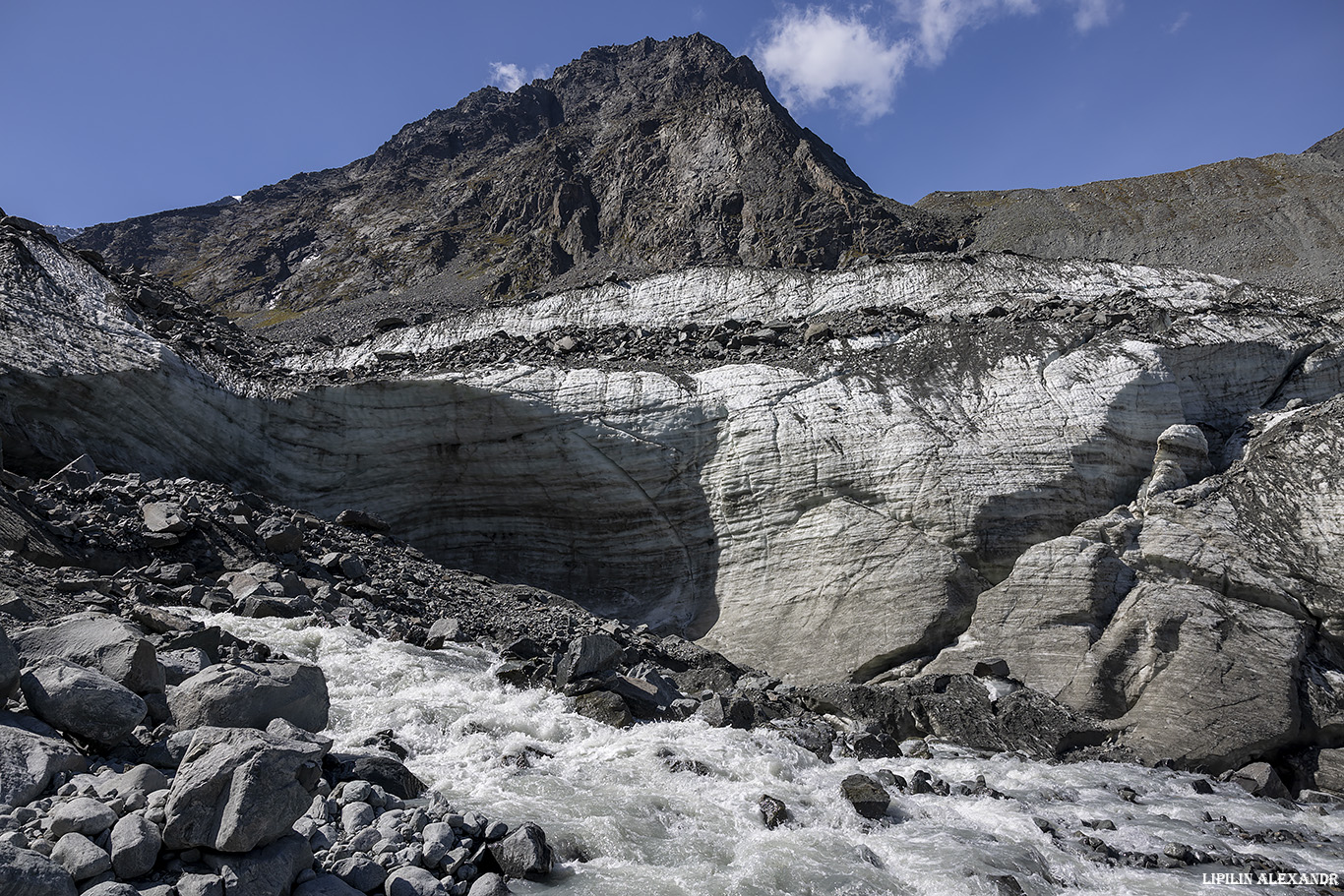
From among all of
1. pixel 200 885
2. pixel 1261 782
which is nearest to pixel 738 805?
pixel 200 885

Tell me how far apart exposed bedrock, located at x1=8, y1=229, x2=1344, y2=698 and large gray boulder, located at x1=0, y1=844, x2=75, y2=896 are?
12.3 m

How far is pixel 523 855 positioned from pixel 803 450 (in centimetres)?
1244

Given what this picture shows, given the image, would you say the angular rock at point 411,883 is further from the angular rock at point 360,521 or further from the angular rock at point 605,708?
the angular rock at point 360,521

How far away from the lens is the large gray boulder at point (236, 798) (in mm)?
4465

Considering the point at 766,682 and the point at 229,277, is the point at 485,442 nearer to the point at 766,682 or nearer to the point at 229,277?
the point at 766,682

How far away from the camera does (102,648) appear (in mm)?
6434

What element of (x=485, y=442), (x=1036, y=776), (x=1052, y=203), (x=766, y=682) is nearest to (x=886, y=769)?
(x=1036, y=776)

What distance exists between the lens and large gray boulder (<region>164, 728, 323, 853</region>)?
4465 millimetres

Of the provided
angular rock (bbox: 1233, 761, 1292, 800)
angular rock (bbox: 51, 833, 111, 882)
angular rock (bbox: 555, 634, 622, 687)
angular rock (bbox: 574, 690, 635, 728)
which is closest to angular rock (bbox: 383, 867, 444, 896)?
angular rock (bbox: 51, 833, 111, 882)

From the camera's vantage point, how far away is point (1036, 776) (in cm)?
1040

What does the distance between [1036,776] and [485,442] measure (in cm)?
1368

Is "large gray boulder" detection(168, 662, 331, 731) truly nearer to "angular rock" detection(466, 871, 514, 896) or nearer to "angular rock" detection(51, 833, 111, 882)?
"angular rock" detection(51, 833, 111, 882)

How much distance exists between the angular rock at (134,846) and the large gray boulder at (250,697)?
198cm

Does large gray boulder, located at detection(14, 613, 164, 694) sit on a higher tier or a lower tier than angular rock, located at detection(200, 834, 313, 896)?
higher
